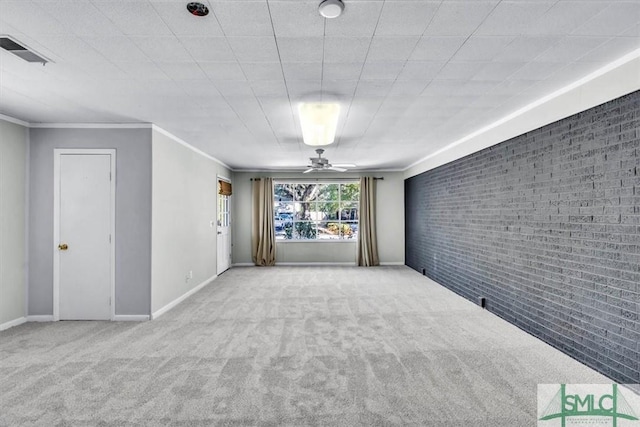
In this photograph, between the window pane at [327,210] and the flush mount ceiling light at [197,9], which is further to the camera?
the window pane at [327,210]

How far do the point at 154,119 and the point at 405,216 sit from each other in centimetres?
628

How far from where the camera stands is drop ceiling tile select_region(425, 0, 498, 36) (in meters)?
1.92

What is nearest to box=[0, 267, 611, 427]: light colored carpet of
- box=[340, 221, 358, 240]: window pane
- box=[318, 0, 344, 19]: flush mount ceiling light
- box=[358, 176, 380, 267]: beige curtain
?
box=[318, 0, 344, 19]: flush mount ceiling light

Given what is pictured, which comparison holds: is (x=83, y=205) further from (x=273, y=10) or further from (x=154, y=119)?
(x=273, y=10)

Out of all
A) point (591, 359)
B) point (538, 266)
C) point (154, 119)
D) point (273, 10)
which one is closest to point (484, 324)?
point (538, 266)

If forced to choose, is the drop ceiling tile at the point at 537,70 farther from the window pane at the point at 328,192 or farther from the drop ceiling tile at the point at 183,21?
the window pane at the point at 328,192

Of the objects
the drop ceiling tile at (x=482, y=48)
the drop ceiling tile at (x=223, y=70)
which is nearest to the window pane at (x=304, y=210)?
the drop ceiling tile at (x=223, y=70)

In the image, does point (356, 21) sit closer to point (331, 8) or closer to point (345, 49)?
point (331, 8)

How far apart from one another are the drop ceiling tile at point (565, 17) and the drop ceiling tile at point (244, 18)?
60.9 inches

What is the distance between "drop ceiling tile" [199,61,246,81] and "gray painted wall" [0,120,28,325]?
9.62 feet

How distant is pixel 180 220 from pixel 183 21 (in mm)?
Answer: 3772

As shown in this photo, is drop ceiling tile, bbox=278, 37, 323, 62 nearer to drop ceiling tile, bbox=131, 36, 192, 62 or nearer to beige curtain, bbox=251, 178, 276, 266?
drop ceiling tile, bbox=131, 36, 192, 62

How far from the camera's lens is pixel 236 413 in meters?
2.29

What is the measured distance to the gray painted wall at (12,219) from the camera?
408 cm
